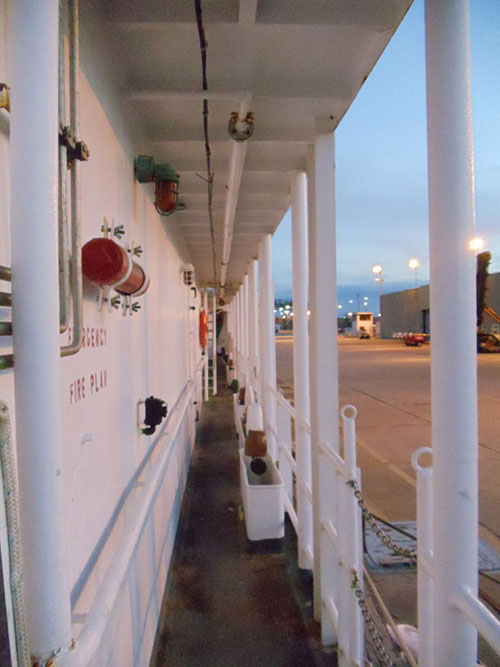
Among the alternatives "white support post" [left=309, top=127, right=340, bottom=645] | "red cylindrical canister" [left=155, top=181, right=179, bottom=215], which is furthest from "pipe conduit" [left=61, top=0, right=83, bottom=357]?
"white support post" [left=309, top=127, right=340, bottom=645]

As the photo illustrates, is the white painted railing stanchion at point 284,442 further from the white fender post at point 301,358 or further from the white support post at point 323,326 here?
the white support post at point 323,326

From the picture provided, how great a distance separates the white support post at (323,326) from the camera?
2656 mm

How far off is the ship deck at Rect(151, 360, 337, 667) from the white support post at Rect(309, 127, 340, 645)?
0.28 metres

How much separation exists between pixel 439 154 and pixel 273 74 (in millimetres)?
1311

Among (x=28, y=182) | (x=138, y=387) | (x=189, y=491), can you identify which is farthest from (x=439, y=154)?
(x=189, y=491)

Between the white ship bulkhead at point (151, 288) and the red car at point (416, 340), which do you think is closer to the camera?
the white ship bulkhead at point (151, 288)

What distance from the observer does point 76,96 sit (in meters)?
1.15

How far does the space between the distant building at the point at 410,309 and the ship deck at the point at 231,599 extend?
112 ft

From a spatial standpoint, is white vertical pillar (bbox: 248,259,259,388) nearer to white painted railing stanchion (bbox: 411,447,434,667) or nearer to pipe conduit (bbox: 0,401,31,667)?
white painted railing stanchion (bbox: 411,447,434,667)

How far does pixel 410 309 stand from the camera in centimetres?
4356

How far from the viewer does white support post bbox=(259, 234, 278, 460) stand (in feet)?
18.0

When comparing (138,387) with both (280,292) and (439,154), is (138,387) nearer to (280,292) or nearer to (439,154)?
(439,154)

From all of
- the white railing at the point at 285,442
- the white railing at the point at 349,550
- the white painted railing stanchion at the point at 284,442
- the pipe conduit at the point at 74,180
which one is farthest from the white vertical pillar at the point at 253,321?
the pipe conduit at the point at 74,180

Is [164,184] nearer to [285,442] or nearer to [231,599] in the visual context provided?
[231,599]
